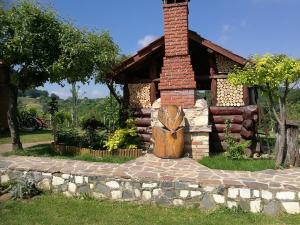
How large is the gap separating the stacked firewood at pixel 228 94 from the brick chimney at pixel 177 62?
3.94ft

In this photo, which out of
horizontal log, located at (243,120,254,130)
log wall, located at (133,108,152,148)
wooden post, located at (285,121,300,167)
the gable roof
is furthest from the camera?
log wall, located at (133,108,152,148)

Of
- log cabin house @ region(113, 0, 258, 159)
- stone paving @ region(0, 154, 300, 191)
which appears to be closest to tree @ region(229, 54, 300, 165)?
stone paving @ region(0, 154, 300, 191)

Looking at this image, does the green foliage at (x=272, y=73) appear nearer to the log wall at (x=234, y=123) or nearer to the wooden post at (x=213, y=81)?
the log wall at (x=234, y=123)

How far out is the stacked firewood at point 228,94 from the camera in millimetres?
11711

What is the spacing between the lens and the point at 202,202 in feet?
25.6

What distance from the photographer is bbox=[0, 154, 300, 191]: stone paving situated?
7.74 meters

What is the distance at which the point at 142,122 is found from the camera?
498 inches

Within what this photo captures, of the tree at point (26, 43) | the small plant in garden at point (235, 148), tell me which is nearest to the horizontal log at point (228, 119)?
the small plant in garden at point (235, 148)

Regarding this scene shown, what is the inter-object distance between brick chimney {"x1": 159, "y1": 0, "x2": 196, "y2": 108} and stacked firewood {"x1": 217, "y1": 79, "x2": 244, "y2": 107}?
120cm

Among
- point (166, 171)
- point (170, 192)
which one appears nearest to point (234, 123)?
point (166, 171)

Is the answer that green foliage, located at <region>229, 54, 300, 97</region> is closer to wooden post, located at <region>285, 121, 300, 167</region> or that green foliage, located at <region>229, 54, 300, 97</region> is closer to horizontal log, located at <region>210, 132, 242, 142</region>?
wooden post, located at <region>285, 121, 300, 167</region>

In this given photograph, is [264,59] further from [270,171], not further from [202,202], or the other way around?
[202,202]

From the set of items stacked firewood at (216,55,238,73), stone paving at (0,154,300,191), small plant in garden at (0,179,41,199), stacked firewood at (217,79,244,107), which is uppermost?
stacked firewood at (216,55,238,73)

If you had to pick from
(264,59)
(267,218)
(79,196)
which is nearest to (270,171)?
(267,218)
